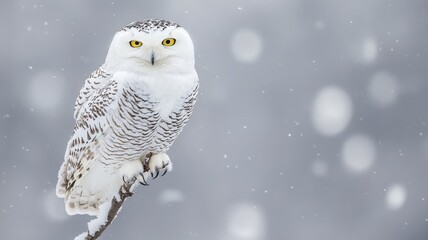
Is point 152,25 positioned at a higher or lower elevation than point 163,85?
higher

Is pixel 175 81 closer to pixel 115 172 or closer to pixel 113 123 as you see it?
pixel 113 123

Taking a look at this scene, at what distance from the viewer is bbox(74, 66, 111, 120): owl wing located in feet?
5.90

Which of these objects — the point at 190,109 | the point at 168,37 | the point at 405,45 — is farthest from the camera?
the point at 405,45

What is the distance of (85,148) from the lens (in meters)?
1.90

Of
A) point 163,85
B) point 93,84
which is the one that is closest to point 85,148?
point 93,84

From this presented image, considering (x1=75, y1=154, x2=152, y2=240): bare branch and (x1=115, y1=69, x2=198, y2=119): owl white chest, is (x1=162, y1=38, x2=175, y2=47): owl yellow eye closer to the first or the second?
(x1=115, y1=69, x2=198, y2=119): owl white chest

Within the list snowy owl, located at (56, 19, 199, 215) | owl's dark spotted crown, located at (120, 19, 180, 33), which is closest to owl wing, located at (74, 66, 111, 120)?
snowy owl, located at (56, 19, 199, 215)

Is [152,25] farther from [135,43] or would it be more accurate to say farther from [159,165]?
[159,165]

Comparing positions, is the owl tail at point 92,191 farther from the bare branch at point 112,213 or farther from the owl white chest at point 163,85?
the owl white chest at point 163,85

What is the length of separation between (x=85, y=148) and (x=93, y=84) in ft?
0.64

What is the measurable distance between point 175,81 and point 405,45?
10670 mm

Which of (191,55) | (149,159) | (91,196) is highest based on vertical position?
(191,55)

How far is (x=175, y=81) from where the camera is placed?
1646 mm

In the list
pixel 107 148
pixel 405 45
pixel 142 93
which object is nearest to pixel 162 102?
pixel 142 93
